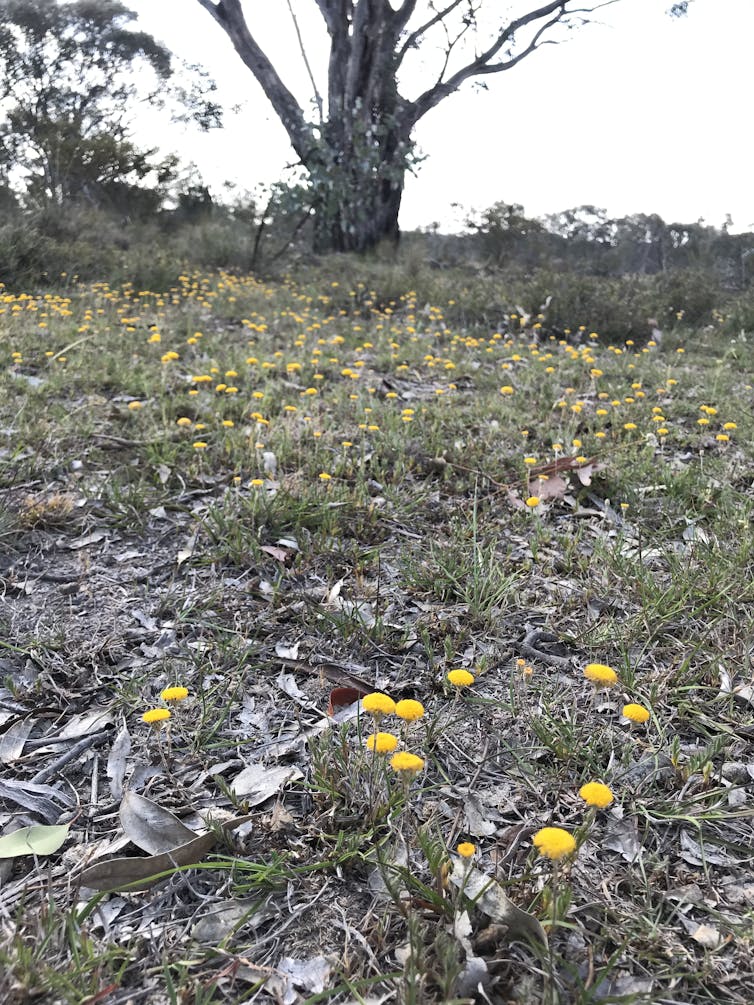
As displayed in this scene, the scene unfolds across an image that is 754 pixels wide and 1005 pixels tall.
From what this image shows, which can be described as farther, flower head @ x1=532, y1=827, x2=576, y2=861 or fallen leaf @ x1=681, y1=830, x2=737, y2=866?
fallen leaf @ x1=681, y1=830, x2=737, y2=866

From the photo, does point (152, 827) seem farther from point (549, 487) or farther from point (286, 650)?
point (549, 487)

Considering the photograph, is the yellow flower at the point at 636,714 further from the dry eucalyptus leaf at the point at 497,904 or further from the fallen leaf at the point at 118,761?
the fallen leaf at the point at 118,761

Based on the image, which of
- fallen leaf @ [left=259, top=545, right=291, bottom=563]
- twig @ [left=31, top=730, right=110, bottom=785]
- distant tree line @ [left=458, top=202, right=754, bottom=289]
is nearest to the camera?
twig @ [left=31, top=730, right=110, bottom=785]

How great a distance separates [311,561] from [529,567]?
2.86ft

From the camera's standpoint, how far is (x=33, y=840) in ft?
4.79

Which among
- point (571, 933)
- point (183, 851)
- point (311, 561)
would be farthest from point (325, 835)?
point (311, 561)

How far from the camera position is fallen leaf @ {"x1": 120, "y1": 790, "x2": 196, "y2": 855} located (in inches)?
57.5

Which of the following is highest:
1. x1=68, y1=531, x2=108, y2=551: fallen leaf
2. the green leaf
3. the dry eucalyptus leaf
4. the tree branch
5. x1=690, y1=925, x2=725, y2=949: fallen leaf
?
the tree branch

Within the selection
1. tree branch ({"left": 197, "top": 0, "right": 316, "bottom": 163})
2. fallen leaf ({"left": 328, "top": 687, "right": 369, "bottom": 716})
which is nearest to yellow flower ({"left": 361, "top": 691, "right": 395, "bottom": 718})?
fallen leaf ({"left": 328, "top": 687, "right": 369, "bottom": 716})

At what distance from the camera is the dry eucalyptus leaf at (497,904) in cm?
125

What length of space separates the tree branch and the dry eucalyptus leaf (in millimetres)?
13881

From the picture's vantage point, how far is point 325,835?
4.90 ft

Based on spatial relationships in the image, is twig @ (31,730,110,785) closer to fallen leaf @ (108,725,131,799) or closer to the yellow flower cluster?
fallen leaf @ (108,725,131,799)

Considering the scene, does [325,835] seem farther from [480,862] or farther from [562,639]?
[562,639]
